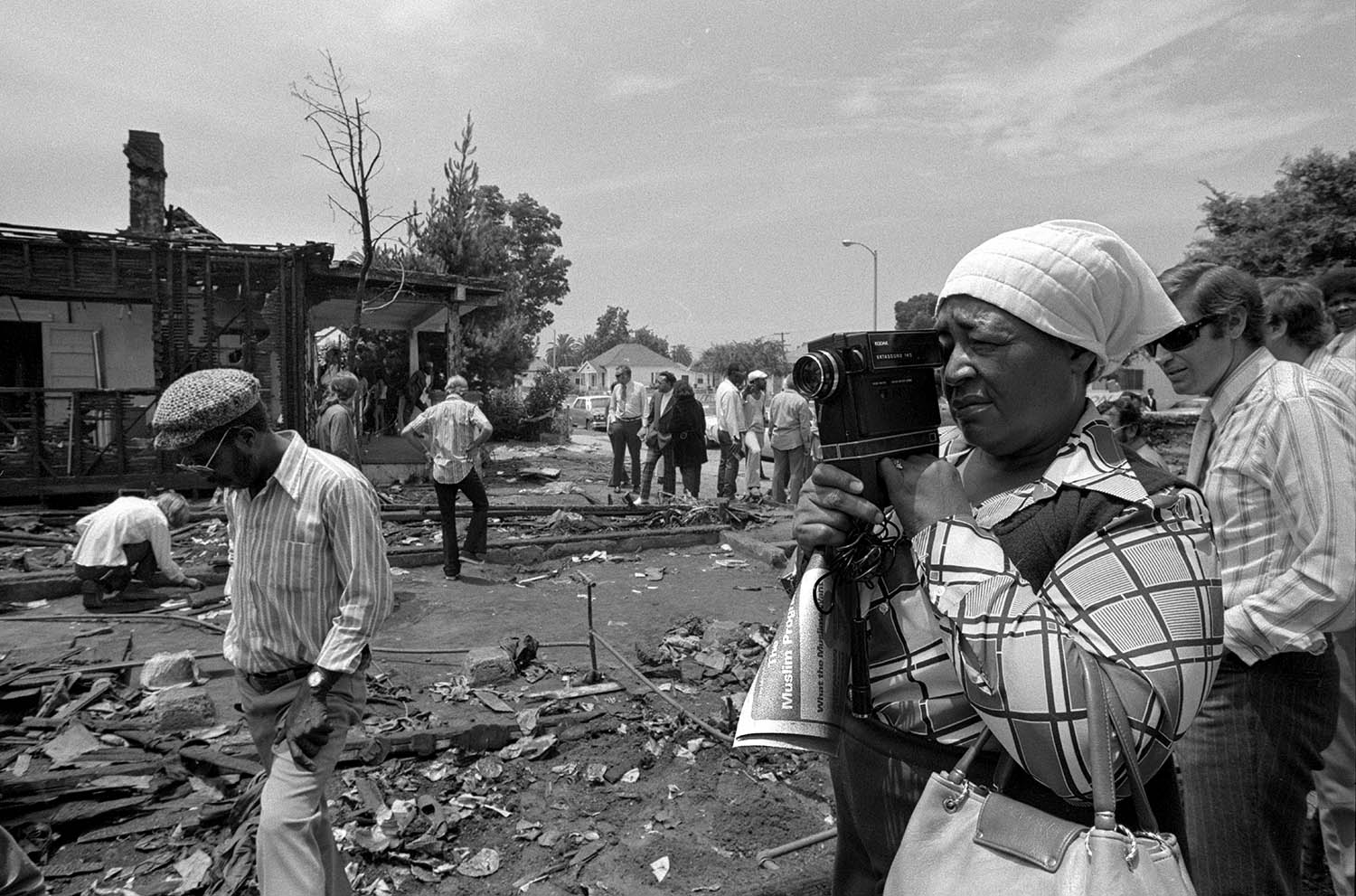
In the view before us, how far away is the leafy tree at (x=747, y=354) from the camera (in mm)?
77812

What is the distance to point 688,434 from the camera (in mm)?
13492

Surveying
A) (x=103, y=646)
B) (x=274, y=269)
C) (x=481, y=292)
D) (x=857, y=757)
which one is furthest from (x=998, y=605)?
(x=481, y=292)

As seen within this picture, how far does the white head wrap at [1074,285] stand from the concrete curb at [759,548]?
8.27 metres

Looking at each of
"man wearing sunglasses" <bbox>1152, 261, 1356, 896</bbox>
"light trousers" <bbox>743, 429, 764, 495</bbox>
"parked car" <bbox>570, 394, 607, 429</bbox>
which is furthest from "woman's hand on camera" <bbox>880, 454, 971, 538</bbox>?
"parked car" <bbox>570, 394, 607, 429</bbox>

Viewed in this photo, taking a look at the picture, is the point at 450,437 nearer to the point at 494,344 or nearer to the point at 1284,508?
the point at 1284,508

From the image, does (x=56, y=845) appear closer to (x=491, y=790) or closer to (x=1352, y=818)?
(x=491, y=790)

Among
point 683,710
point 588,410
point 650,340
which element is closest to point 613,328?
point 650,340

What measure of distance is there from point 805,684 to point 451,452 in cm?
780

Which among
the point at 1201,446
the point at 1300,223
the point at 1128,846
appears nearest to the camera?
the point at 1128,846

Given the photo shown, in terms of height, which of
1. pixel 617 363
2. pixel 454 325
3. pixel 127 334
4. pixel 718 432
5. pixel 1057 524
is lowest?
pixel 1057 524

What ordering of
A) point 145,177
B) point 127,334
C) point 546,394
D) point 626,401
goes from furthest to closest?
point 546,394 → point 145,177 → point 127,334 → point 626,401

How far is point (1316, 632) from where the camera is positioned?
228cm

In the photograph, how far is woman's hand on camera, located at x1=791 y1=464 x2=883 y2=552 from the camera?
129cm

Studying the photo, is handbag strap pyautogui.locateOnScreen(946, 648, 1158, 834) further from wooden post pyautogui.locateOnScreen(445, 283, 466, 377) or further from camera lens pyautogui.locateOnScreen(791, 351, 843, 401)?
wooden post pyautogui.locateOnScreen(445, 283, 466, 377)
